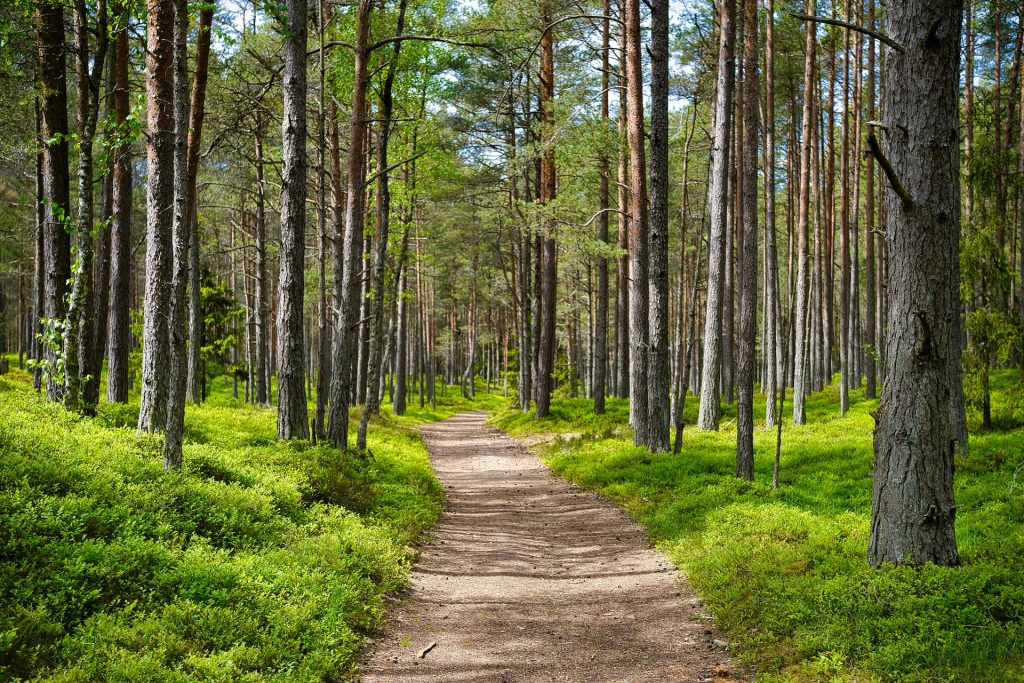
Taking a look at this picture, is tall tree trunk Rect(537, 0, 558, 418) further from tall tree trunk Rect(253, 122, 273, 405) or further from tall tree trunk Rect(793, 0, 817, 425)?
tall tree trunk Rect(253, 122, 273, 405)

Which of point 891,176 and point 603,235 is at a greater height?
point 603,235

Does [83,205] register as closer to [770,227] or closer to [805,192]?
[805,192]

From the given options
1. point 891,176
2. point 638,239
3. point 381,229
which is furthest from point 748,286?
point 381,229

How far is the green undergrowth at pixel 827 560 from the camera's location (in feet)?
14.6

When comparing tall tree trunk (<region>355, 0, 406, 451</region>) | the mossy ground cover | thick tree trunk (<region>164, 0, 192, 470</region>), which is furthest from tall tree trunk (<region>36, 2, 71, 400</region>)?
tall tree trunk (<region>355, 0, 406, 451</region>)

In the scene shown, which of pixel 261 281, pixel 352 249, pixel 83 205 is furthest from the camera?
pixel 261 281

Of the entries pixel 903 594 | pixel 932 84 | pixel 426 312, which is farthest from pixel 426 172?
pixel 426 312

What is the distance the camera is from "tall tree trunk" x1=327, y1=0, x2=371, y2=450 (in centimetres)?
1198

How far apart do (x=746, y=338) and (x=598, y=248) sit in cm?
627

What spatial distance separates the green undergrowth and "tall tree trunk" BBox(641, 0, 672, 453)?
3.13 feet

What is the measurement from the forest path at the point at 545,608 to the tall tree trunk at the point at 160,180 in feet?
12.8

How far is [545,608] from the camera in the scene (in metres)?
6.55

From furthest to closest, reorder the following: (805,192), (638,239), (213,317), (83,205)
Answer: (213,317) < (805,192) < (638,239) < (83,205)

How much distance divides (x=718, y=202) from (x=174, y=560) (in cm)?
1173
